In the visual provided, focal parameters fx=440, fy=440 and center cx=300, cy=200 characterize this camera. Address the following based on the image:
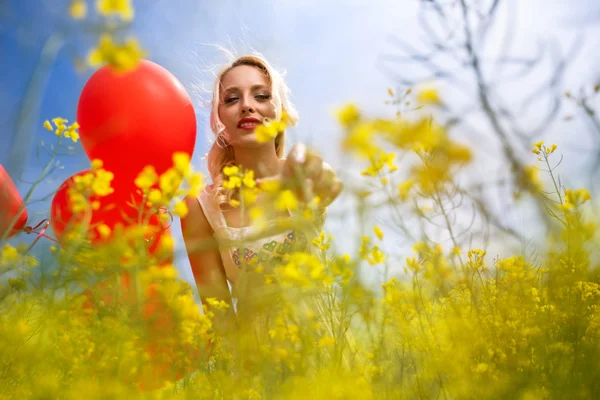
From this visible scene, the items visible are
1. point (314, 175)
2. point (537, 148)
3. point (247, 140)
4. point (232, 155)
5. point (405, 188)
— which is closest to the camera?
point (405, 188)

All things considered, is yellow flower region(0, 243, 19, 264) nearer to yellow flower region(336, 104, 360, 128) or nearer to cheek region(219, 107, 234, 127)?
yellow flower region(336, 104, 360, 128)

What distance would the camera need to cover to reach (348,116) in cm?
94

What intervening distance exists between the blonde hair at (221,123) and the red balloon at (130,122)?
17cm

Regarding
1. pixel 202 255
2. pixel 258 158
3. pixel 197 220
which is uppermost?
pixel 258 158

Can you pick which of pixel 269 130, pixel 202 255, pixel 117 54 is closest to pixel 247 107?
pixel 202 255

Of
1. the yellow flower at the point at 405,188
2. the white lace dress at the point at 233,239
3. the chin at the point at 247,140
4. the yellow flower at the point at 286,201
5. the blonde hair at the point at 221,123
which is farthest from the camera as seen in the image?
the blonde hair at the point at 221,123

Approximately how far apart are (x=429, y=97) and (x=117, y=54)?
64cm

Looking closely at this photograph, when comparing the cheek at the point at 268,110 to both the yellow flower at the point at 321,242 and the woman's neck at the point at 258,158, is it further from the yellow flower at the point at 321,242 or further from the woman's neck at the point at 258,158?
the yellow flower at the point at 321,242

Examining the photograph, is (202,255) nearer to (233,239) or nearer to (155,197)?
(233,239)

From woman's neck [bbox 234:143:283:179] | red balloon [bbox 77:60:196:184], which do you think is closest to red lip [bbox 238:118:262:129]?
woman's neck [bbox 234:143:283:179]

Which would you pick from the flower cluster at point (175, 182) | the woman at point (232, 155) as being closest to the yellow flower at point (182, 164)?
the flower cluster at point (175, 182)

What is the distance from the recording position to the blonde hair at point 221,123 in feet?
6.47

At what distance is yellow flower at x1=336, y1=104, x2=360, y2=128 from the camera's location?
37.1 inches

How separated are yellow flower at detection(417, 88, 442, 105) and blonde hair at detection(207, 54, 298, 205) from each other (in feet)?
3.24
